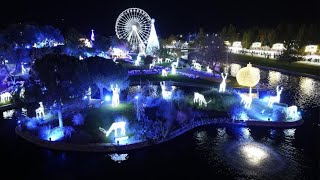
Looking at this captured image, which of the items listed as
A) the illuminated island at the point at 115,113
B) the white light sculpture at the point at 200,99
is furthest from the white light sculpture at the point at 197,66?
the white light sculpture at the point at 200,99

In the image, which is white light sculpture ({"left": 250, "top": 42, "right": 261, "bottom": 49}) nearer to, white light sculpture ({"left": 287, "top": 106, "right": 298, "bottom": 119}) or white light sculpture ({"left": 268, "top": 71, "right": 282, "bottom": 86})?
white light sculpture ({"left": 268, "top": 71, "right": 282, "bottom": 86})

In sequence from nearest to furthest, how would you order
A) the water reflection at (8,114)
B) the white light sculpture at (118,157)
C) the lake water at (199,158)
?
the lake water at (199,158) → the white light sculpture at (118,157) → the water reflection at (8,114)

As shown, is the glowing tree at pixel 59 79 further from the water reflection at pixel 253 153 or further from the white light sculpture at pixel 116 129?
the water reflection at pixel 253 153

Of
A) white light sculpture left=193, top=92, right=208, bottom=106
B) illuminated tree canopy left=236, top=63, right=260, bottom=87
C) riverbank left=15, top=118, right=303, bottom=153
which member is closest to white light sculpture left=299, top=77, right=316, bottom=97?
illuminated tree canopy left=236, top=63, right=260, bottom=87

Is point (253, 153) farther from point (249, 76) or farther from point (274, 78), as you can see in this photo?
point (274, 78)

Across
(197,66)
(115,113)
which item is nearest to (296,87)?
(197,66)

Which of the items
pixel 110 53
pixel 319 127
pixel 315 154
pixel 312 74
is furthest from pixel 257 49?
pixel 315 154

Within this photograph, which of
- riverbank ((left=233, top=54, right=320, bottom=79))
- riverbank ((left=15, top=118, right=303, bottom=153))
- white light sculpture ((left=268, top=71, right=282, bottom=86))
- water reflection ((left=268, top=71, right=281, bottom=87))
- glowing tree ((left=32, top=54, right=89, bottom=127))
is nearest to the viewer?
riverbank ((left=15, top=118, right=303, bottom=153))

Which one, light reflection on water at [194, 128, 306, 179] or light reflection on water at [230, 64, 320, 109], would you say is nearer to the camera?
light reflection on water at [194, 128, 306, 179]
